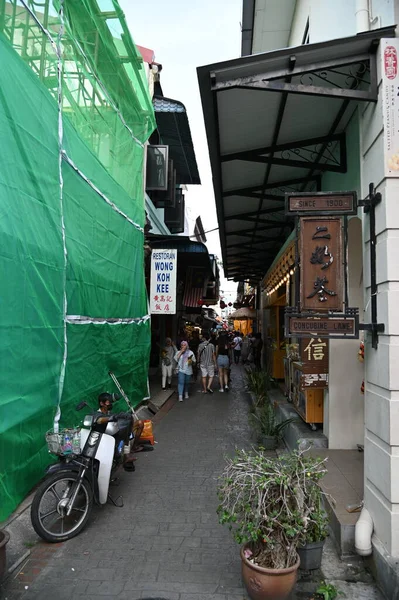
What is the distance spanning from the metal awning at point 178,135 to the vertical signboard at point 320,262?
34.0 feet

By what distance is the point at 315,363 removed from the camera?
6645 mm

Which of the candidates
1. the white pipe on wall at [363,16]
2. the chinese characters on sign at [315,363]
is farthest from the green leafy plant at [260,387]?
the white pipe on wall at [363,16]

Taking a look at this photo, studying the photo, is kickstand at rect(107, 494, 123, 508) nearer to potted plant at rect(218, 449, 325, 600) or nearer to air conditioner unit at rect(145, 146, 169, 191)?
potted plant at rect(218, 449, 325, 600)

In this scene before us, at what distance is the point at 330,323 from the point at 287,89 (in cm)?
253

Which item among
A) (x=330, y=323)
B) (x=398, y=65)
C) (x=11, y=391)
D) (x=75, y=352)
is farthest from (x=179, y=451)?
(x=398, y=65)

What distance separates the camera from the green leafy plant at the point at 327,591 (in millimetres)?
3348

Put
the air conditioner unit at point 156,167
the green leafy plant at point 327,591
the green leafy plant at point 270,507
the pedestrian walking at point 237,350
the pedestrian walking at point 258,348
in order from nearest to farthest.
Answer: the green leafy plant at point 270,507, the green leafy plant at point 327,591, the air conditioner unit at point 156,167, the pedestrian walking at point 258,348, the pedestrian walking at point 237,350

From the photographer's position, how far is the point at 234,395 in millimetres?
13359

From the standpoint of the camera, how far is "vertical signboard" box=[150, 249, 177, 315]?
34.9 ft

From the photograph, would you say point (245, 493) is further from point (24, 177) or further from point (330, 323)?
point (24, 177)

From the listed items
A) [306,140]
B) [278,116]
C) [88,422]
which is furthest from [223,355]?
[88,422]

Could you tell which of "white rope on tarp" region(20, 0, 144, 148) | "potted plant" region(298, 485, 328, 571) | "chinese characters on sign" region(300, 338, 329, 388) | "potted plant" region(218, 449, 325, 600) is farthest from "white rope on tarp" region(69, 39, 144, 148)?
"potted plant" region(298, 485, 328, 571)

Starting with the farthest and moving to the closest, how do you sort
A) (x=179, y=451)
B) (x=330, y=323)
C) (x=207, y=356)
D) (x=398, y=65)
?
(x=207, y=356)
(x=179, y=451)
(x=330, y=323)
(x=398, y=65)

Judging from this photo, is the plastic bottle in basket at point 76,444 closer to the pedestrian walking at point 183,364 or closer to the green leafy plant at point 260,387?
the green leafy plant at point 260,387
